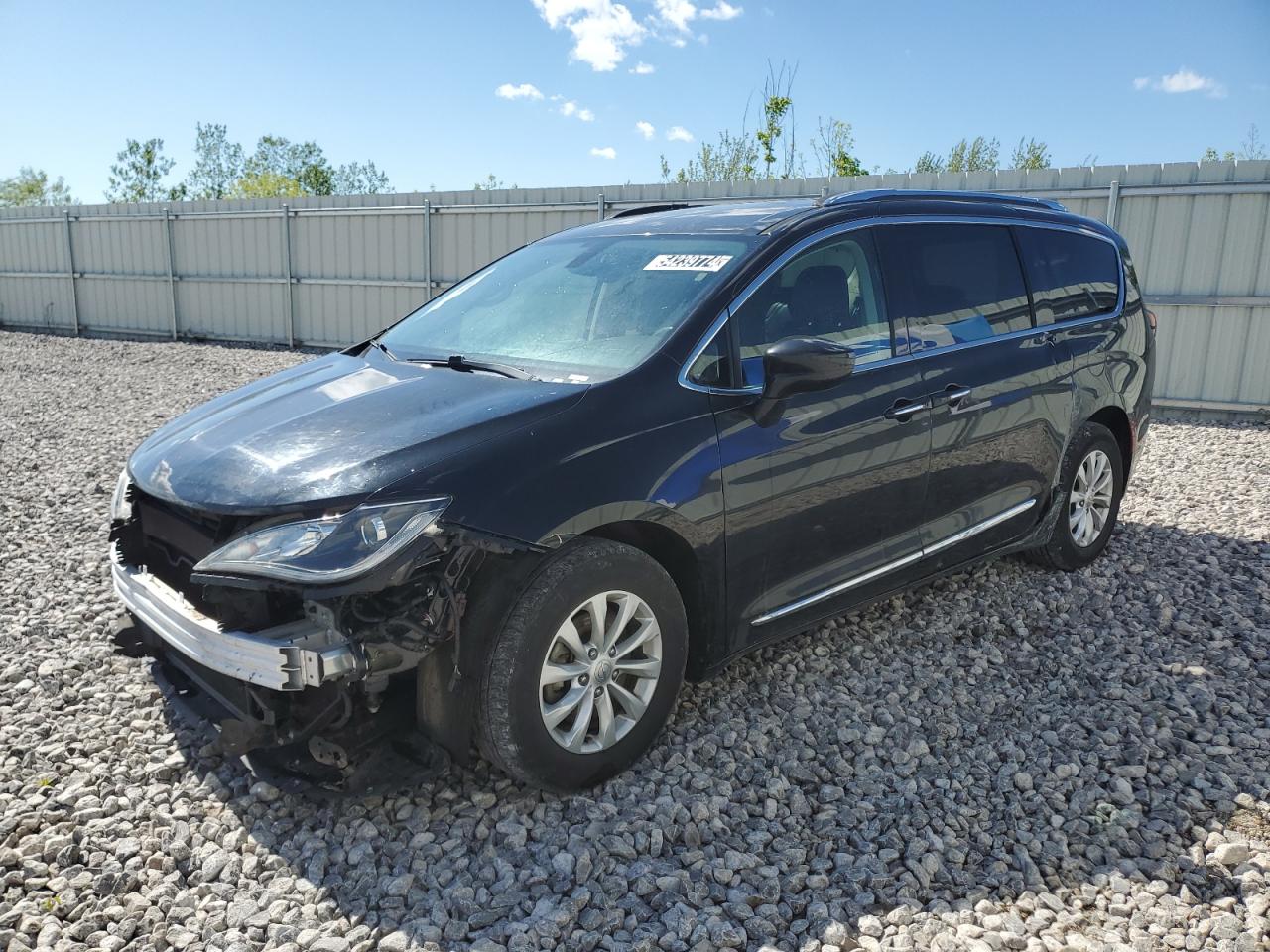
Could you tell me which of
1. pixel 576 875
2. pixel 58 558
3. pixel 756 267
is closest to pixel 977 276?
pixel 756 267

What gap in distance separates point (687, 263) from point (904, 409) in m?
1.04

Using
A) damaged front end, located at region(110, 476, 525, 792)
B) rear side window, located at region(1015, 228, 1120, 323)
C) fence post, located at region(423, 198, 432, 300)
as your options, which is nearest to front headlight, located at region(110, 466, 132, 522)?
damaged front end, located at region(110, 476, 525, 792)

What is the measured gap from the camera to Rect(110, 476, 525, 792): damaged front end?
255 cm

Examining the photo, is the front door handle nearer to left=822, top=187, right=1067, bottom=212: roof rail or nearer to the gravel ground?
left=822, top=187, right=1067, bottom=212: roof rail

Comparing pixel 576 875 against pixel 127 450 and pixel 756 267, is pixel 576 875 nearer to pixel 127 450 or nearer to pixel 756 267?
pixel 756 267

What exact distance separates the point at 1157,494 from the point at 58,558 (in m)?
7.37

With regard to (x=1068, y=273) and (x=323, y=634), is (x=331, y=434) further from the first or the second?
(x=1068, y=273)

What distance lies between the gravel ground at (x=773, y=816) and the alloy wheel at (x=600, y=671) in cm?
24

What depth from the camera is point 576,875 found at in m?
2.77

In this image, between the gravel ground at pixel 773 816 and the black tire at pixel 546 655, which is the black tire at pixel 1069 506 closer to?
the gravel ground at pixel 773 816

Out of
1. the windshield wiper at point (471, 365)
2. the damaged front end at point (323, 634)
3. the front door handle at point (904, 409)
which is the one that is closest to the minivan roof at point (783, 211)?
the front door handle at point (904, 409)

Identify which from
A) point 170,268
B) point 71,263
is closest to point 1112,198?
point 170,268

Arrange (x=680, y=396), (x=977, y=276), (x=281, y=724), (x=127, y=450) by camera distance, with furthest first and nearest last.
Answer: (x=127, y=450) < (x=977, y=276) < (x=680, y=396) < (x=281, y=724)

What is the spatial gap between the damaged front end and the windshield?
906 millimetres
